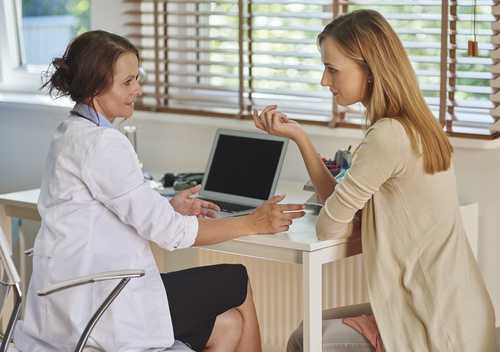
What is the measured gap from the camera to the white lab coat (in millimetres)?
2281

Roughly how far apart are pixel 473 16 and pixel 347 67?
76 cm

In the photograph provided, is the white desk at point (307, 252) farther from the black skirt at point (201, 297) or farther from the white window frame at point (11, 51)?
the white window frame at point (11, 51)

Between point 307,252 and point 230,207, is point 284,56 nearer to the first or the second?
point 230,207

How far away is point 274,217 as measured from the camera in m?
2.47

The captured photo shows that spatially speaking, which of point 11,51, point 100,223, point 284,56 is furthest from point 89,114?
point 11,51

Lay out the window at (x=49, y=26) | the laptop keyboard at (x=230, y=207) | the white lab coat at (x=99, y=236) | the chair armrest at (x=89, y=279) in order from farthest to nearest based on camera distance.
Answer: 1. the window at (x=49, y=26)
2. the laptop keyboard at (x=230, y=207)
3. the white lab coat at (x=99, y=236)
4. the chair armrest at (x=89, y=279)

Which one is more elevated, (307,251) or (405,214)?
(405,214)

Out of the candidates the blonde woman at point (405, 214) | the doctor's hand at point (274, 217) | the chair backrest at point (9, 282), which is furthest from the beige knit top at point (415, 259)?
the chair backrest at point (9, 282)

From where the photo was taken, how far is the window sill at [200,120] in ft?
9.94

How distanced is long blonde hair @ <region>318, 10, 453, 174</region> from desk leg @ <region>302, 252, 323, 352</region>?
0.37 metres

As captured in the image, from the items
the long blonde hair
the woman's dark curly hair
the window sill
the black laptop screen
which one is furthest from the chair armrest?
the window sill

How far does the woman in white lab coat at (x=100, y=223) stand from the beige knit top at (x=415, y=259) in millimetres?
205

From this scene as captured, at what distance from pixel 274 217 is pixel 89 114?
0.50 metres

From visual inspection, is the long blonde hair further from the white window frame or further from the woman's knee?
the white window frame
